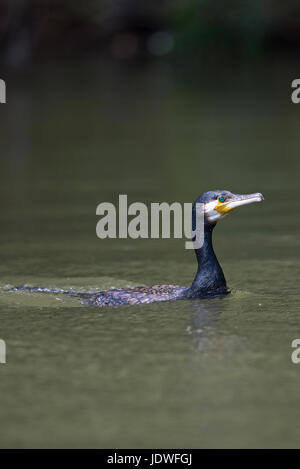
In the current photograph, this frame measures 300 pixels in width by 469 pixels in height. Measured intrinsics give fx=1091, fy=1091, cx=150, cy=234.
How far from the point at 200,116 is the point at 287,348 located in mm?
10310

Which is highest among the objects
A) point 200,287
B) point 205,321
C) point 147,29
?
point 147,29

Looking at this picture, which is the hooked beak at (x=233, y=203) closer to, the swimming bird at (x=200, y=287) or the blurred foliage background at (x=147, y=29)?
the swimming bird at (x=200, y=287)

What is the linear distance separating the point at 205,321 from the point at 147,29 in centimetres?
2002

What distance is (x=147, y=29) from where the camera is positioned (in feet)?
82.3

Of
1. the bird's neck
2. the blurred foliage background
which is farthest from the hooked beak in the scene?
the blurred foliage background

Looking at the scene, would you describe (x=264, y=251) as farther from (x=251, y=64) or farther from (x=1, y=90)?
(x=251, y=64)

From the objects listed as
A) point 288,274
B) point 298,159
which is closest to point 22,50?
point 298,159

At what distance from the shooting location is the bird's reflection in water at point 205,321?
545cm

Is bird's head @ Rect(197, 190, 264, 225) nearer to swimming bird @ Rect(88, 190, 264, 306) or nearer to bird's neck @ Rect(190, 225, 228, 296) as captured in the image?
swimming bird @ Rect(88, 190, 264, 306)

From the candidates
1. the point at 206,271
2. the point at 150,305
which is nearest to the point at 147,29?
the point at 206,271

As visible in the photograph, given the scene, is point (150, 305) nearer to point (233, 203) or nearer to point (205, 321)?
point (205, 321)

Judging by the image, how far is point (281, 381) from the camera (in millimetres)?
4828

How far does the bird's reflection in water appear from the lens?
17.9 feet

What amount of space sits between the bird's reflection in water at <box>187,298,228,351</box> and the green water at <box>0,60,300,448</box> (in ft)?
0.05
